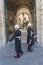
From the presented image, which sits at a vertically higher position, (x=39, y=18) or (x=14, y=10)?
(x=14, y=10)

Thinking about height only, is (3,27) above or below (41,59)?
above

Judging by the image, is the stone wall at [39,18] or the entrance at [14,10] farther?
the entrance at [14,10]

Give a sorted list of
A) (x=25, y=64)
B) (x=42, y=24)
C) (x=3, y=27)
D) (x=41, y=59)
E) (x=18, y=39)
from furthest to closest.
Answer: (x=3, y=27)
(x=42, y=24)
(x=18, y=39)
(x=41, y=59)
(x=25, y=64)

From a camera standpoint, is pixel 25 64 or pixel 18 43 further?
pixel 18 43

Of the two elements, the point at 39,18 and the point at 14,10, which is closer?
the point at 39,18

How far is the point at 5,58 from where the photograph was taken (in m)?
10.2

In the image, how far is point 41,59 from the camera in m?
9.77

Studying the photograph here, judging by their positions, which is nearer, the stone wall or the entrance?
the stone wall

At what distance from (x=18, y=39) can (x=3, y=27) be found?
4.71m

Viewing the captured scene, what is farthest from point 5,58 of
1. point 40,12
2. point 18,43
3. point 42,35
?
point 40,12

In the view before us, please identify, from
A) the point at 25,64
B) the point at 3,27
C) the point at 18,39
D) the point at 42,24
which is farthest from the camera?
the point at 3,27

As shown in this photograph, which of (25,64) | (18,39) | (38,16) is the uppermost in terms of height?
(38,16)

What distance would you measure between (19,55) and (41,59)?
4.88ft

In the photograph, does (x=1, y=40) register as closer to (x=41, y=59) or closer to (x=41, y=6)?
(x=41, y=6)
